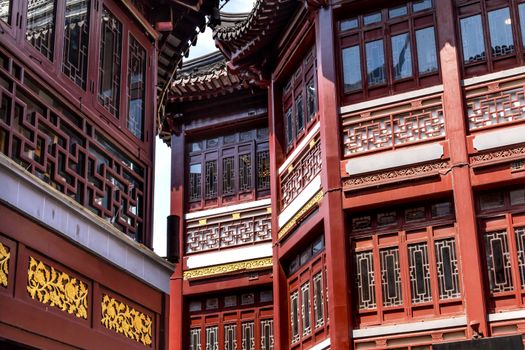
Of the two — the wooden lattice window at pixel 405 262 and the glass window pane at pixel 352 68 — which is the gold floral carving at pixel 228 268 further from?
the glass window pane at pixel 352 68

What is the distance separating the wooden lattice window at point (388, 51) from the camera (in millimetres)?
16953

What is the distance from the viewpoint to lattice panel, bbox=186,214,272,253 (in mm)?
21297

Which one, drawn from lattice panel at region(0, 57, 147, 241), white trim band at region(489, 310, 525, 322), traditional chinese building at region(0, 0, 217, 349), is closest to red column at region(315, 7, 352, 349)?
white trim band at region(489, 310, 525, 322)

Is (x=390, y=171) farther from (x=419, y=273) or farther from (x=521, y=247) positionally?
(x=521, y=247)

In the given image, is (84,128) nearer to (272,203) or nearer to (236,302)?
(272,203)

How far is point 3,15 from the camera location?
995 centimetres

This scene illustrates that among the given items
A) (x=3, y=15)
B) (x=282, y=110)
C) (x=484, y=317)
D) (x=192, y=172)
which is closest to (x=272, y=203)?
(x=282, y=110)

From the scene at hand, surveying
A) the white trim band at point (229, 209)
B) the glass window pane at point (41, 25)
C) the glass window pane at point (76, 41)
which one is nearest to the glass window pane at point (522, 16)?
the white trim band at point (229, 209)

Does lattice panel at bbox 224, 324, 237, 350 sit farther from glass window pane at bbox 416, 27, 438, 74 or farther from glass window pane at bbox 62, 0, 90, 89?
glass window pane at bbox 62, 0, 90, 89

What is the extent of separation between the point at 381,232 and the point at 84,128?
22.7 feet

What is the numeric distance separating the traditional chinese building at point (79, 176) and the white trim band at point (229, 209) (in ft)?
27.0

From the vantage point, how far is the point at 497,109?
631 inches

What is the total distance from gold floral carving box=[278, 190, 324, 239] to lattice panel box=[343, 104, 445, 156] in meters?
0.97

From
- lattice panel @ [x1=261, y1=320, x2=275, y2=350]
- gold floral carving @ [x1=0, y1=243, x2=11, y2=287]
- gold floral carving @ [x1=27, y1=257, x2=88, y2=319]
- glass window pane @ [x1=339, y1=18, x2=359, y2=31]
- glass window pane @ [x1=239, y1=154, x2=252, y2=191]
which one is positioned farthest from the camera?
glass window pane @ [x1=239, y1=154, x2=252, y2=191]
